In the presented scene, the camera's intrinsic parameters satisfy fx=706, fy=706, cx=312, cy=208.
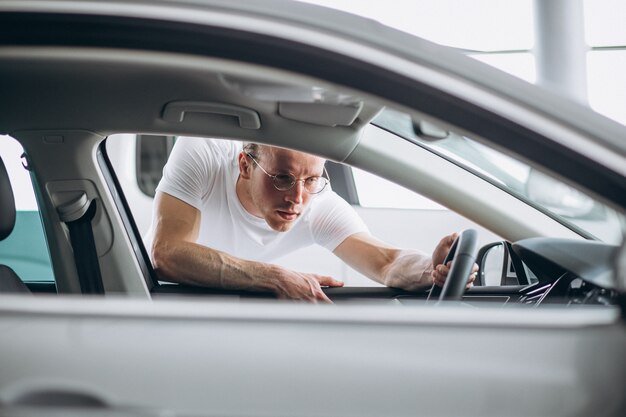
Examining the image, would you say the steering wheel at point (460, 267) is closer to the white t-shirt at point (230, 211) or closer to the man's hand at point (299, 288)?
the man's hand at point (299, 288)

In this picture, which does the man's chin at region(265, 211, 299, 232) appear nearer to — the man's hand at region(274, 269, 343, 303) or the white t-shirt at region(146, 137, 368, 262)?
the white t-shirt at region(146, 137, 368, 262)

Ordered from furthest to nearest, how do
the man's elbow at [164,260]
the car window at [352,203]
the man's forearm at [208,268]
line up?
the car window at [352,203] < the man's elbow at [164,260] < the man's forearm at [208,268]

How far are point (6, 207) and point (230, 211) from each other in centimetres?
108

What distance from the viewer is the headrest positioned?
1528 mm

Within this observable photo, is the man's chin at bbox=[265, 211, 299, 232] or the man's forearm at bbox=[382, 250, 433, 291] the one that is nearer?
the man's forearm at bbox=[382, 250, 433, 291]

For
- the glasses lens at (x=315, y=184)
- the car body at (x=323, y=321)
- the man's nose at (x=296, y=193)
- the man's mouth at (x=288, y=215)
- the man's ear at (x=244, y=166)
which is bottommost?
the car body at (x=323, y=321)

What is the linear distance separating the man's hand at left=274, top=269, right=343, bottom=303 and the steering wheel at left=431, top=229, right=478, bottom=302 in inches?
13.0

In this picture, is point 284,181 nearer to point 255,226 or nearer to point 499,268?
point 255,226

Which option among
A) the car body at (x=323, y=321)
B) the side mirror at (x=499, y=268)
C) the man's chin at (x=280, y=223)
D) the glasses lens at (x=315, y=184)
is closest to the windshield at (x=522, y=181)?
the car body at (x=323, y=321)

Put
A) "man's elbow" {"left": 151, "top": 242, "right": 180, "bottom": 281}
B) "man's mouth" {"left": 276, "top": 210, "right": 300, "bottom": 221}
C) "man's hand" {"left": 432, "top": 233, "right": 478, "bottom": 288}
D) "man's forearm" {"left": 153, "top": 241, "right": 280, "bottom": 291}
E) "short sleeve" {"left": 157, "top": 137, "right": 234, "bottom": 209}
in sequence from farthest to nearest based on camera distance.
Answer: "short sleeve" {"left": 157, "top": 137, "right": 234, "bottom": 209} < "man's mouth" {"left": 276, "top": 210, "right": 300, "bottom": 221} < "man's elbow" {"left": 151, "top": 242, "right": 180, "bottom": 281} < "man's forearm" {"left": 153, "top": 241, "right": 280, "bottom": 291} < "man's hand" {"left": 432, "top": 233, "right": 478, "bottom": 288}

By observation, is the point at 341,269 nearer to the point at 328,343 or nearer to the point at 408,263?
the point at 408,263

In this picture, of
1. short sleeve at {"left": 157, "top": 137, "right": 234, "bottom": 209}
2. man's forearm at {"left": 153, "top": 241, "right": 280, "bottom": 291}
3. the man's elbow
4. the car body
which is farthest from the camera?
short sleeve at {"left": 157, "top": 137, "right": 234, "bottom": 209}

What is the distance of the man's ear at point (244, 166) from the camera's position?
2.39 meters

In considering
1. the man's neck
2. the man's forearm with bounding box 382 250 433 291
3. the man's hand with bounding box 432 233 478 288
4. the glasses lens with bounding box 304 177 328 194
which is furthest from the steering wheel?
the man's neck
